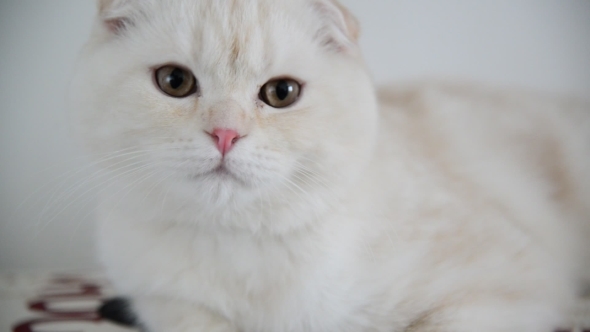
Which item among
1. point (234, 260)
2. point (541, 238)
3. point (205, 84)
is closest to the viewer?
point (205, 84)

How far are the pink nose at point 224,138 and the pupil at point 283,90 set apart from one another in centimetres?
18

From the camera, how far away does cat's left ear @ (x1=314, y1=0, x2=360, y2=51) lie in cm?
105

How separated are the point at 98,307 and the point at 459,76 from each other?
1.27 m

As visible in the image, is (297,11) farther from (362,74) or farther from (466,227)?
(466,227)

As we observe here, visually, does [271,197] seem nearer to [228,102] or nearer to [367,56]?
[228,102]

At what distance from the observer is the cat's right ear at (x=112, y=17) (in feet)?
3.34

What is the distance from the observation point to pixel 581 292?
1.33m

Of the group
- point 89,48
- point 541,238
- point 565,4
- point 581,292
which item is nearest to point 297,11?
point 89,48

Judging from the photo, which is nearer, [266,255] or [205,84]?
[205,84]

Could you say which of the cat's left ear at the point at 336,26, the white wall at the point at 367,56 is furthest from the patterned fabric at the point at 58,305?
the cat's left ear at the point at 336,26

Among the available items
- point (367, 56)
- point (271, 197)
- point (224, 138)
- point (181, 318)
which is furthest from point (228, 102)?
point (367, 56)

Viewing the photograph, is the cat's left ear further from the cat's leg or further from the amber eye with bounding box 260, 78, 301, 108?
the cat's leg

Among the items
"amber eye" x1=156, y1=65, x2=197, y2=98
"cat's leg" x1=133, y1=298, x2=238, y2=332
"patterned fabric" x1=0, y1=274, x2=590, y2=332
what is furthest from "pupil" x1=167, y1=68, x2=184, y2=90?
"patterned fabric" x1=0, y1=274, x2=590, y2=332

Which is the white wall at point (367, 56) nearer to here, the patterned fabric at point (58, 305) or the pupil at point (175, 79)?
the patterned fabric at point (58, 305)
